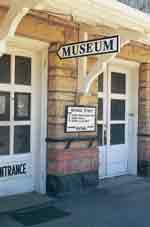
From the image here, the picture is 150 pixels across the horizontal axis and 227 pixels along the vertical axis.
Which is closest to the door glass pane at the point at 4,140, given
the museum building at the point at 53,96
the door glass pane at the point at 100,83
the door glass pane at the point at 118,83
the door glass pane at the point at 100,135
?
the museum building at the point at 53,96

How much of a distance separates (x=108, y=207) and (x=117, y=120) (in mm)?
2621

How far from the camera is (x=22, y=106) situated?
5828 mm

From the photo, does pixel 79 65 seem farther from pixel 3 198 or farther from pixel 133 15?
pixel 3 198

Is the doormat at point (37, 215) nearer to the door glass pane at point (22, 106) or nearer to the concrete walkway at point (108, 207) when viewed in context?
the concrete walkway at point (108, 207)

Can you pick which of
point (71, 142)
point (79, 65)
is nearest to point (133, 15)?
point (79, 65)

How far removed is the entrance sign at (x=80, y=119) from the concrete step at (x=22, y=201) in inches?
45.2

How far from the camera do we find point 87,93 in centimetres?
626

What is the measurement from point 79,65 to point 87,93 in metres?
0.50

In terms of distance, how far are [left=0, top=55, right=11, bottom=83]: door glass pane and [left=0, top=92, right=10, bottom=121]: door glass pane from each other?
0.70 feet

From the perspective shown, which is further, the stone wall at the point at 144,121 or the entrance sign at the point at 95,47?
the stone wall at the point at 144,121

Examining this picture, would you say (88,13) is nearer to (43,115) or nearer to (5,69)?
(5,69)

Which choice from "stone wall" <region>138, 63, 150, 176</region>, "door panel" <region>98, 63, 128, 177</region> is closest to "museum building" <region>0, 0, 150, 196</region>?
"door panel" <region>98, 63, 128, 177</region>

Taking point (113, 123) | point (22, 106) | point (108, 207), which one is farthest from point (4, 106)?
point (113, 123)

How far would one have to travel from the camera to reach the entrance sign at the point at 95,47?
4.95m
